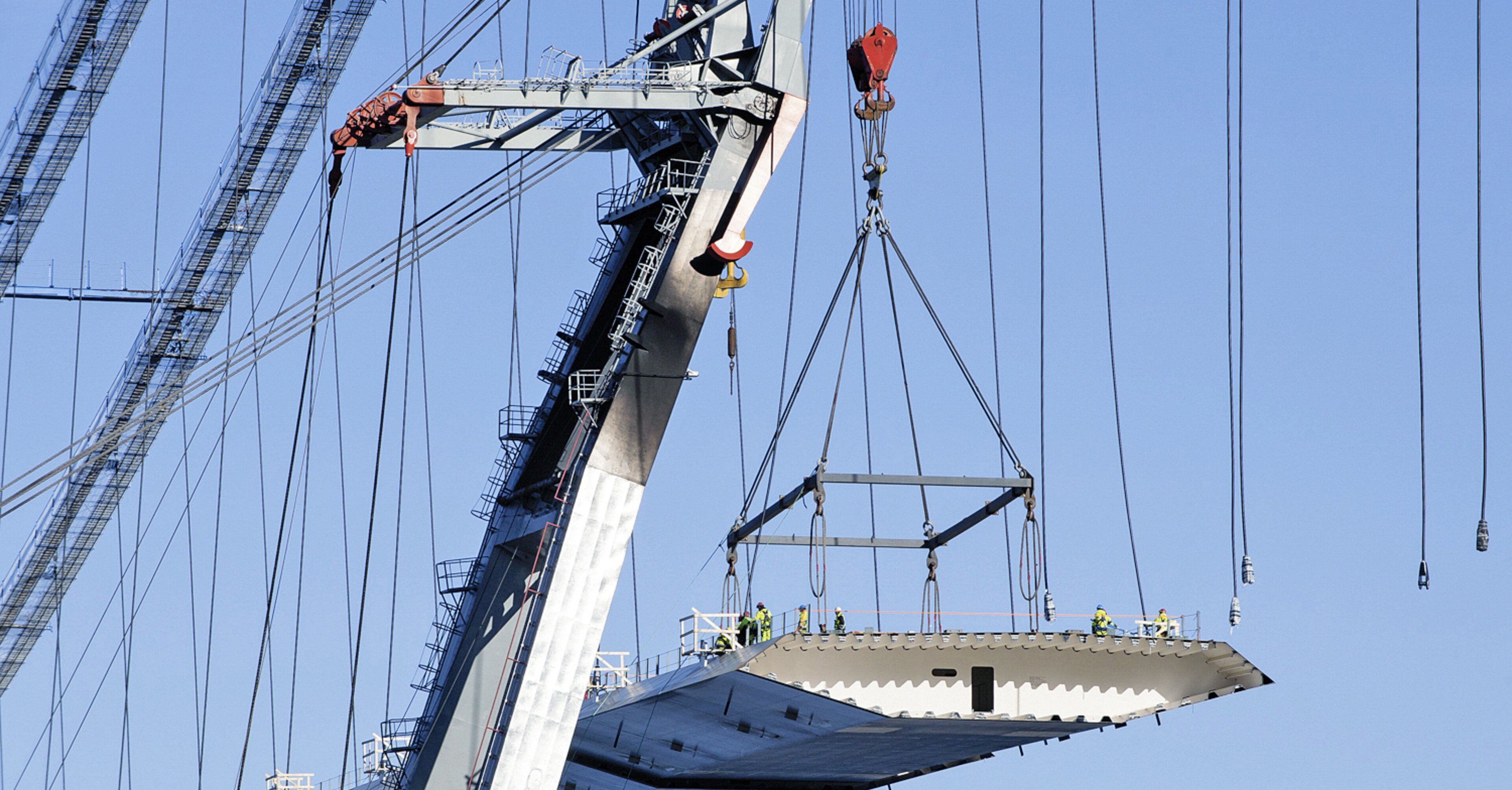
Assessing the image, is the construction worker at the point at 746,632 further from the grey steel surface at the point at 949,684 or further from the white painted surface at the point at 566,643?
the white painted surface at the point at 566,643

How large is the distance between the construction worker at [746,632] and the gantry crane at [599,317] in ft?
12.1

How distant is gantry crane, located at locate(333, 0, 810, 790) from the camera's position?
125ft

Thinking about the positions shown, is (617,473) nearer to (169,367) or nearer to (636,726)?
(636,726)

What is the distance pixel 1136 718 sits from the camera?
35375mm

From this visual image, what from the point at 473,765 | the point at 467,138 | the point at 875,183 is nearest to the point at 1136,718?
the point at 875,183

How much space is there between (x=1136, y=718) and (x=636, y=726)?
12.3 meters

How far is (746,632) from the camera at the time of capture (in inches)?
1433

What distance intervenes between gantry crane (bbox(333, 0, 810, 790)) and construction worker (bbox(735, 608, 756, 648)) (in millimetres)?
3687

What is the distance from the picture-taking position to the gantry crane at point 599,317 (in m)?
38.2

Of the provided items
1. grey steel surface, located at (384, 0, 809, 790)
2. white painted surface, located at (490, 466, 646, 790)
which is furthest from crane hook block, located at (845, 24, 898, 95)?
white painted surface, located at (490, 466, 646, 790)

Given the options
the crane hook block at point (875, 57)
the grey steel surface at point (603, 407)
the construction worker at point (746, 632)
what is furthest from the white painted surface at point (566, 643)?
the crane hook block at point (875, 57)

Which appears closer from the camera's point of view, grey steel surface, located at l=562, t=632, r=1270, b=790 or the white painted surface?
grey steel surface, located at l=562, t=632, r=1270, b=790

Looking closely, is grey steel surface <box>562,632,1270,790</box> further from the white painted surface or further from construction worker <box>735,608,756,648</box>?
the white painted surface

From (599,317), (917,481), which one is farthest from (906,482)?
(599,317)
